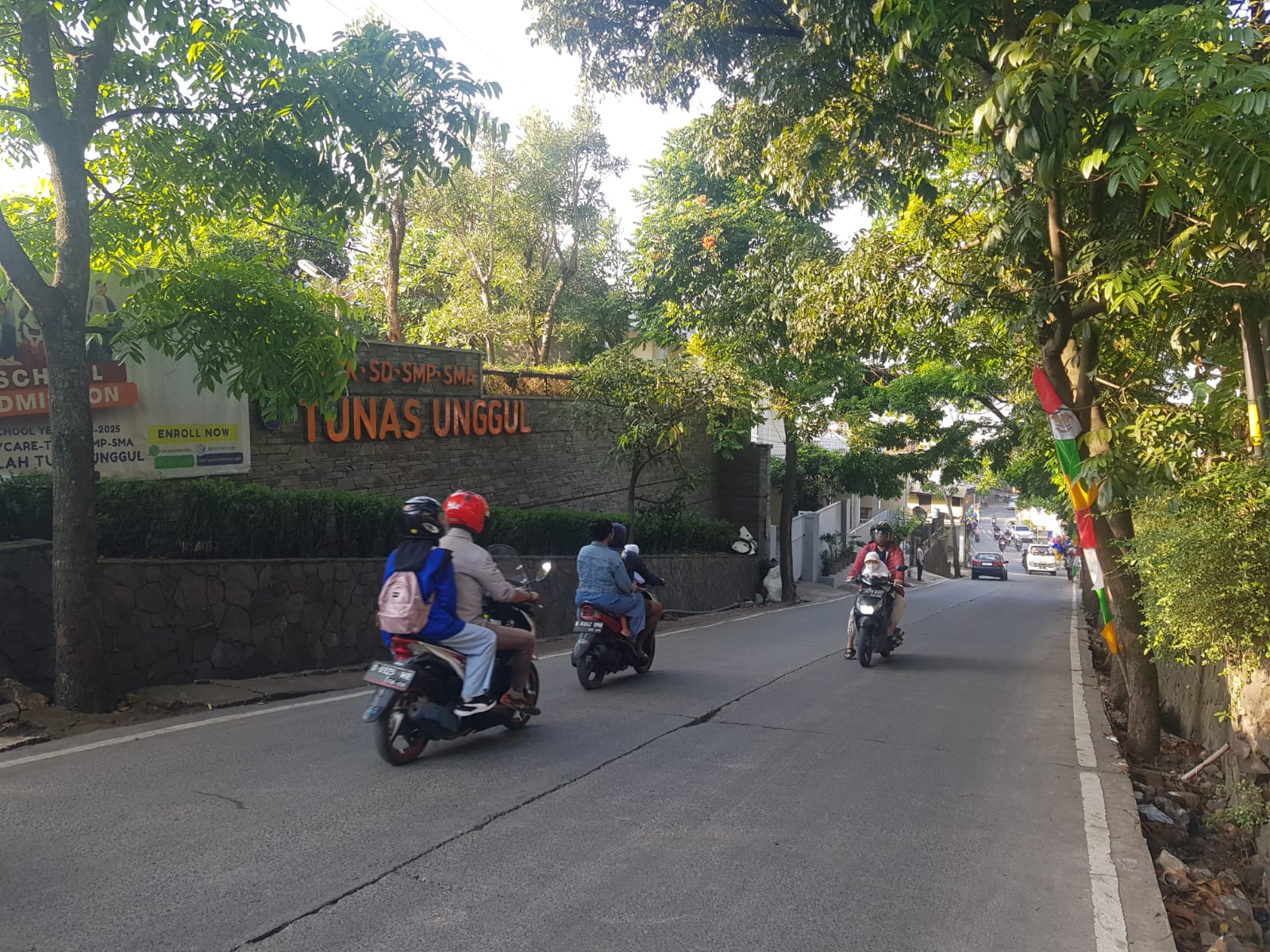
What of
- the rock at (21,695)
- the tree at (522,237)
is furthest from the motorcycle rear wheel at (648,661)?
the tree at (522,237)

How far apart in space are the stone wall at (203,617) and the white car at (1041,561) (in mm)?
62997

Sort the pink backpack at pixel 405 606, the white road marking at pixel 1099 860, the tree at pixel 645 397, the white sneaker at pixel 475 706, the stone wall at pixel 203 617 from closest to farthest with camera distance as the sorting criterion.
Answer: the white road marking at pixel 1099 860 → the pink backpack at pixel 405 606 → the white sneaker at pixel 475 706 → the stone wall at pixel 203 617 → the tree at pixel 645 397

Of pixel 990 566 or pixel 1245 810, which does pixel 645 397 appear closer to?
pixel 1245 810

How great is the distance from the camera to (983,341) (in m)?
12.2

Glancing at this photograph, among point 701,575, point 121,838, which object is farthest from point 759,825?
point 701,575

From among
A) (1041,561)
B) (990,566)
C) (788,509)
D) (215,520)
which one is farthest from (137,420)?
(1041,561)

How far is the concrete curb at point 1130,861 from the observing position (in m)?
4.20

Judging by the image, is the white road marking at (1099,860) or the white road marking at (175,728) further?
the white road marking at (175,728)

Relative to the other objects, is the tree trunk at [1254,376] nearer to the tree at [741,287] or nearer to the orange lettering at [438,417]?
the tree at [741,287]

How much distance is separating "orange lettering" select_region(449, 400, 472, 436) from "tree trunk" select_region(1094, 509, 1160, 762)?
11123 millimetres

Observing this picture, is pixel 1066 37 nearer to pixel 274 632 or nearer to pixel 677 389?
pixel 274 632

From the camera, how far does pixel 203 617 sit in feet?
29.1

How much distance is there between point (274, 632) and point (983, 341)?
9.10 m

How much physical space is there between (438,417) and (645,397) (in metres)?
4.05
